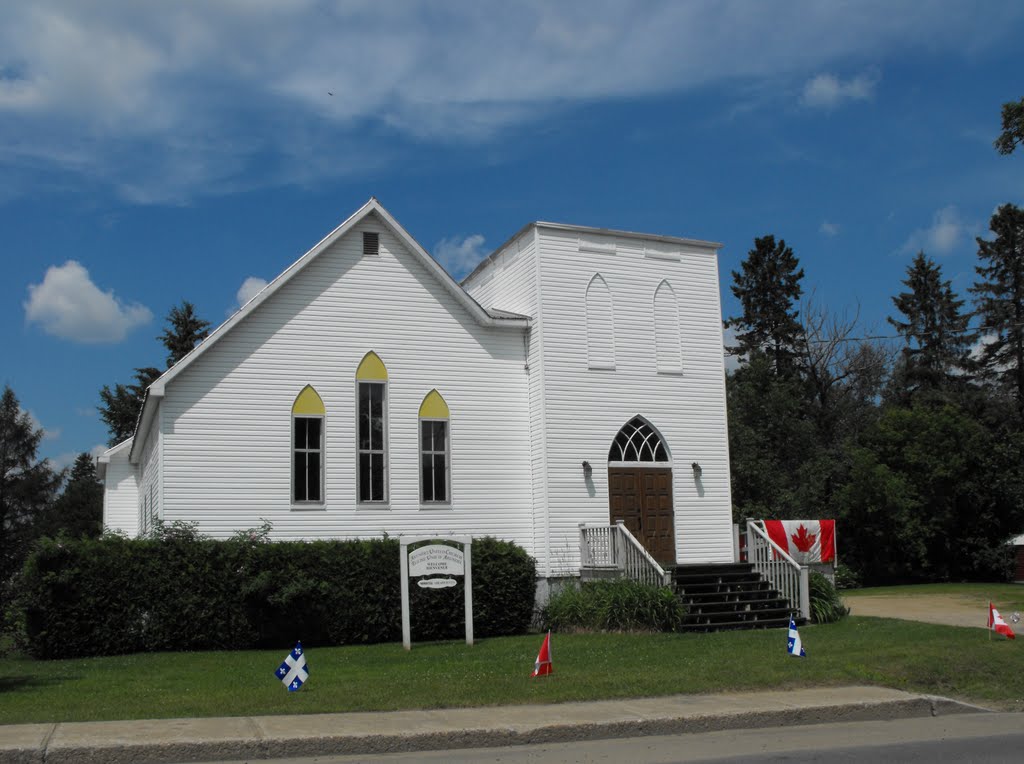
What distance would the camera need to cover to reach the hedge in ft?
56.4

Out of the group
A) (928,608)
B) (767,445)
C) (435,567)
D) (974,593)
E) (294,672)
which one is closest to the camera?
(294,672)

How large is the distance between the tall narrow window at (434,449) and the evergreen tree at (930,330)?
36631 millimetres

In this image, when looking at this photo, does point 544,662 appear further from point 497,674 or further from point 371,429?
point 371,429

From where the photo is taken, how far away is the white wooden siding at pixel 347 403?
19.5m

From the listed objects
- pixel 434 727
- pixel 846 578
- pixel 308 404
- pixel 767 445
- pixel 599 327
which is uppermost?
pixel 599 327

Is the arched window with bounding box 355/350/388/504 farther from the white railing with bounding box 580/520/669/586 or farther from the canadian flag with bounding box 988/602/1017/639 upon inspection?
the canadian flag with bounding box 988/602/1017/639

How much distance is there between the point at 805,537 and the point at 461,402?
34.0ft

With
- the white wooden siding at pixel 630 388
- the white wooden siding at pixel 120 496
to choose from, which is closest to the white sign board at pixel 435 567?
the white wooden siding at pixel 630 388

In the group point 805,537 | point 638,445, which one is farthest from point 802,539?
point 638,445

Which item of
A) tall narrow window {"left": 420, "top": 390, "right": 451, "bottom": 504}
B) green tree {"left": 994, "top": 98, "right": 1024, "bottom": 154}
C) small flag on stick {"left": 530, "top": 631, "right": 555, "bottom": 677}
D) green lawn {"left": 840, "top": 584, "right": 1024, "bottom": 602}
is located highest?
green tree {"left": 994, "top": 98, "right": 1024, "bottom": 154}

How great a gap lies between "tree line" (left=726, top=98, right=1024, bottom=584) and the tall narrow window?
19.4m

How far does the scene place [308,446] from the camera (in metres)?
20.3

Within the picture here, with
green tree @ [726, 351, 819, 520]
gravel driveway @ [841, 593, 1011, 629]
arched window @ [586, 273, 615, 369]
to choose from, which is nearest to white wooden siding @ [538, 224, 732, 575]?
arched window @ [586, 273, 615, 369]

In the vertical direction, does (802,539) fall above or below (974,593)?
above
